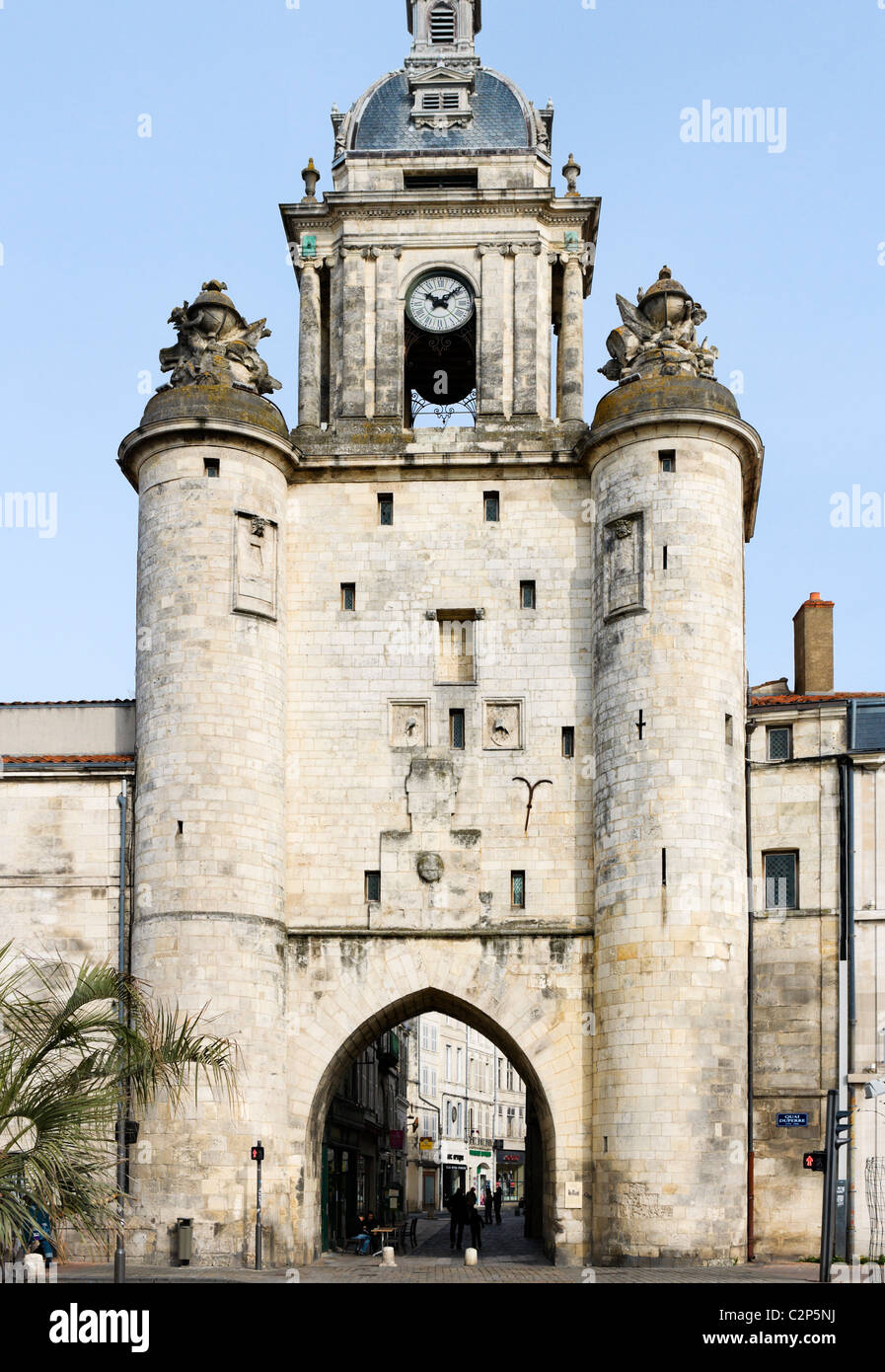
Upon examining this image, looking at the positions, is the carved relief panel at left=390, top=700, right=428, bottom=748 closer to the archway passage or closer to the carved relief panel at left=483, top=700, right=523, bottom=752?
the carved relief panel at left=483, top=700, right=523, bottom=752

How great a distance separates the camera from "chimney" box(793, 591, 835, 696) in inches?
1566

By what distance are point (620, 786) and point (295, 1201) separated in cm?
960

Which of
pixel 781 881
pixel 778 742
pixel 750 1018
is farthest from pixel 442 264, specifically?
pixel 750 1018

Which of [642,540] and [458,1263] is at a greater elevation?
[642,540]

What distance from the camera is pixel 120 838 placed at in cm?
3647

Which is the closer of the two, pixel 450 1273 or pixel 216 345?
pixel 450 1273

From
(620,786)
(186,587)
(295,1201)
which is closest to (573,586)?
(620,786)

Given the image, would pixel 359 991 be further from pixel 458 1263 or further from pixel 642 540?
pixel 642 540

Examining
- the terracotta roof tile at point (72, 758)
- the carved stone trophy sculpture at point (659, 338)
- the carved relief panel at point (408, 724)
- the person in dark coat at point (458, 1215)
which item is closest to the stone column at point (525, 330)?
the carved stone trophy sculpture at point (659, 338)

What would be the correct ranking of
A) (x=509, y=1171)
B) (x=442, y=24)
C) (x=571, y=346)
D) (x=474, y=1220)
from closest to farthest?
(x=474, y=1220), (x=571, y=346), (x=442, y=24), (x=509, y=1171)

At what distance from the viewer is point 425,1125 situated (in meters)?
76.8

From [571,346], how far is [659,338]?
131 inches

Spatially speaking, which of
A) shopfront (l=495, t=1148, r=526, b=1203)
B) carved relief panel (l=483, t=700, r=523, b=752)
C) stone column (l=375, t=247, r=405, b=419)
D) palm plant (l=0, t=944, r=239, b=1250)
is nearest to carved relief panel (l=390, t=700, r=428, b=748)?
carved relief panel (l=483, t=700, r=523, b=752)

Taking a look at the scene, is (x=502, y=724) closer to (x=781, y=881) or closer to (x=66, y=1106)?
(x=781, y=881)
